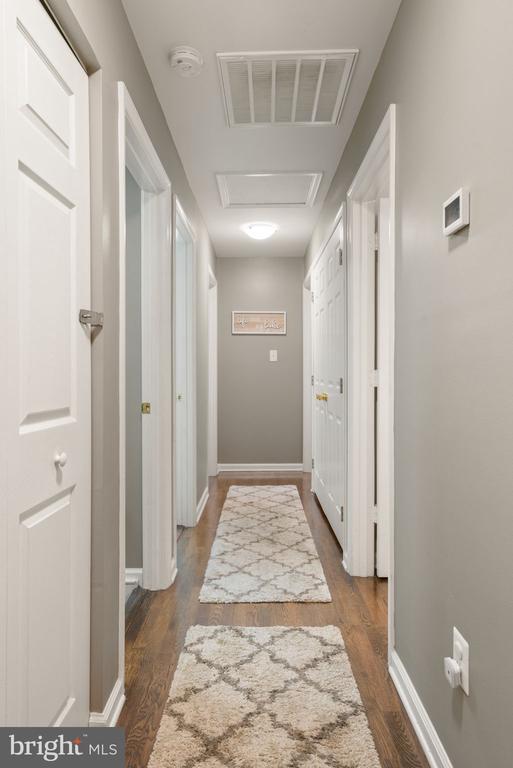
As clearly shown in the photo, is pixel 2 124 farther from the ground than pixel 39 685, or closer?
farther from the ground

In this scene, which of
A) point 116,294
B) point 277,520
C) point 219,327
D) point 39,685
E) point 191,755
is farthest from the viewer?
point 219,327

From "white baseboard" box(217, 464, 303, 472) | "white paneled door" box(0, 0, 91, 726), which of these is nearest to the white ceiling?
"white paneled door" box(0, 0, 91, 726)

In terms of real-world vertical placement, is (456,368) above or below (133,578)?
above

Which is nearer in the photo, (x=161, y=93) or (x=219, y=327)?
(x=161, y=93)

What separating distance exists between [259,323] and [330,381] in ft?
7.56

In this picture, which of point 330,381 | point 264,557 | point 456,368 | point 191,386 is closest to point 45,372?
point 456,368

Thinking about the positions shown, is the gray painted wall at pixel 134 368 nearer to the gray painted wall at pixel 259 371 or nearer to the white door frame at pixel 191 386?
the white door frame at pixel 191 386

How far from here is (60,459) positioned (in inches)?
49.5

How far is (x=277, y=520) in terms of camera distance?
12.4 feet

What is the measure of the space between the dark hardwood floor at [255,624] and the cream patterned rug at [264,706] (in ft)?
0.15

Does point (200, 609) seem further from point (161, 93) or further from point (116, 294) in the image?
point (161, 93)

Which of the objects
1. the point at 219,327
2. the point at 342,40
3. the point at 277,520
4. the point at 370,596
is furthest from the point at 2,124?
the point at 219,327

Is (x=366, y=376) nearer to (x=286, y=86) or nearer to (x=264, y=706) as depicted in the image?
(x=286, y=86)

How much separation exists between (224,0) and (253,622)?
243 centimetres
